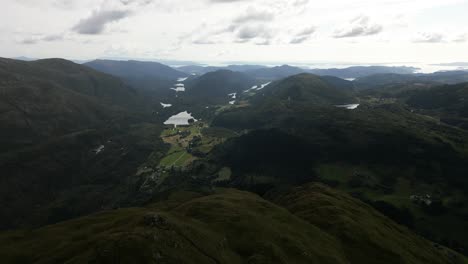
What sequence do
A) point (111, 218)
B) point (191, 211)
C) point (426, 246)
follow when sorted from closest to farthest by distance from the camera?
1. point (191, 211)
2. point (111, 218)
3. point (426, 246)

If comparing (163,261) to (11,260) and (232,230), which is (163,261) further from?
(11,260)

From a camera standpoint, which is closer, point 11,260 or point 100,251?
point 100,251

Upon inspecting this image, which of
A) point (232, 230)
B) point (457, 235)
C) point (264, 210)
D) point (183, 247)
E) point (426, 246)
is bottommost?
point (457, 235)

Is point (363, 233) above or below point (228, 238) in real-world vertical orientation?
below

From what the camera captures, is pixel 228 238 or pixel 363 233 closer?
pixel 228 238

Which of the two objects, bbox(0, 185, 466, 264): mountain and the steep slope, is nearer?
bbox(0, 185, 466, 264): mountain

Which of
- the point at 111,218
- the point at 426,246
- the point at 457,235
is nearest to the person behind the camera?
the point at 111,218

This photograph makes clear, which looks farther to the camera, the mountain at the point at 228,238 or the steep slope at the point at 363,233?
the steep slope at the point at 363,233

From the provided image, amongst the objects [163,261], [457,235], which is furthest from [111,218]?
[457,235]
